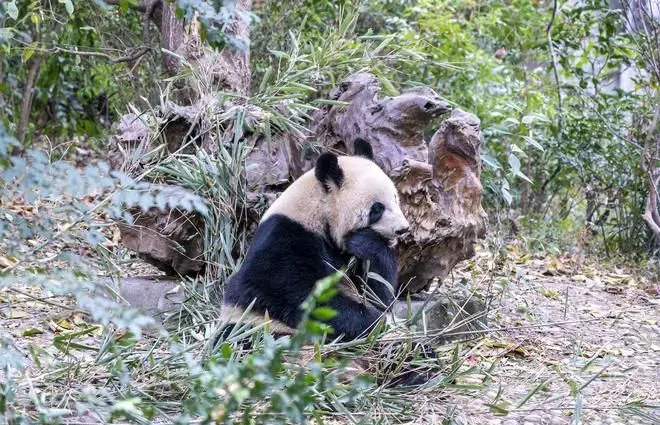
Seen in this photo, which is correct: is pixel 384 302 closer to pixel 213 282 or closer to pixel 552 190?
pixel 213 282

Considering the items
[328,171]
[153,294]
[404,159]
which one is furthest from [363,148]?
[153,294]

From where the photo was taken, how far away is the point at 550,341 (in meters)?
5.31

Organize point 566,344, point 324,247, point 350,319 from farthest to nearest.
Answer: point 566,344
point 324,247
point 350,319

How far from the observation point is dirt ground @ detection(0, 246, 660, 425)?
3.80 meters

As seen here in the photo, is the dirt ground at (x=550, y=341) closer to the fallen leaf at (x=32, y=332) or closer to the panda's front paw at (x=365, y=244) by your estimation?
the fallen leaf at (x=32, y=332)

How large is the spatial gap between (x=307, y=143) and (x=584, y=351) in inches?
86.0

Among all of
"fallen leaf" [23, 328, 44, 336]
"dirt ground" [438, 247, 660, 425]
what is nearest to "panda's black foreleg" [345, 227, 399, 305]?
"dirt ground" [438, 247, 660, 425]

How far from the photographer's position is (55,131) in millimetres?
10305

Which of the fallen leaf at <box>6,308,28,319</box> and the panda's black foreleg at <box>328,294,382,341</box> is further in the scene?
the fallen leaf at <box>6,308,28,319</box>

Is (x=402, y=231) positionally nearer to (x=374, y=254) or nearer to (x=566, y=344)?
(x=374, y=254)

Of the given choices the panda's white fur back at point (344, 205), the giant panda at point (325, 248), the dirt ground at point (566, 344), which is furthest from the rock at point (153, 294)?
the dirt ground at point (566, 344)

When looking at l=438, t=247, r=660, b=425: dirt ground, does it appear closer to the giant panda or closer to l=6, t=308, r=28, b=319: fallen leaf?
the giant panda

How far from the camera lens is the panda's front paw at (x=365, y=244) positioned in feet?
13.6

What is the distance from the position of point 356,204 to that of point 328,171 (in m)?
0.22
